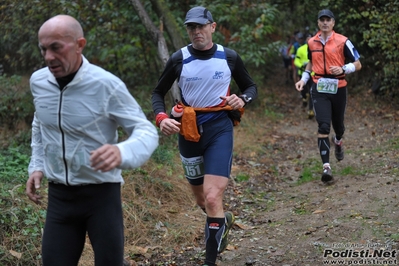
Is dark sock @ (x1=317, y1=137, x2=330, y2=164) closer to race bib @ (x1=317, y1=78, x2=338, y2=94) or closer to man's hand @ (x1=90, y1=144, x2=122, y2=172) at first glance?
race bib @ (x1=317, y1=78, x2=338, y2=94)

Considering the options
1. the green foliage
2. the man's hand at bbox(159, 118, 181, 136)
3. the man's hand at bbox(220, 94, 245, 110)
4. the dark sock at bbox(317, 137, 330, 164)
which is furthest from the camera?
the green foliage

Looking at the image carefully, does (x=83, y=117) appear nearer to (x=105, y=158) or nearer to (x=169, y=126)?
(x=105, y=158)

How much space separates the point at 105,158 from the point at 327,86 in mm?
5702

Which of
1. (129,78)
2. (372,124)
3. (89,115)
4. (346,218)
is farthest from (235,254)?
(129,78)

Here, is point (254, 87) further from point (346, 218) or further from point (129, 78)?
point (129, 78)

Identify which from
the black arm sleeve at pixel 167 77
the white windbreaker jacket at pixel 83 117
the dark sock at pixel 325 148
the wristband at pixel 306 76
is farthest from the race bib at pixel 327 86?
the white windbreaker jacket at pixel 83 117

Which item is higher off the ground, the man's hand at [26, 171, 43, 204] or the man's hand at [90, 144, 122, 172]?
the man's hand at [90, 144, 122, 172]

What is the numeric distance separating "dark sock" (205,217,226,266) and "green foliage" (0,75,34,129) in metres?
7.74

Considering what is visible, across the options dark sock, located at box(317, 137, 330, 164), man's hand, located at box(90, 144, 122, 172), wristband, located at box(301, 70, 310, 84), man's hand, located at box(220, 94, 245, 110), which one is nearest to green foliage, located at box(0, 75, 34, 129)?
wristband, located at box(301, 70, 310, 84)

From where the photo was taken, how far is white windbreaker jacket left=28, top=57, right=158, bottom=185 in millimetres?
3373

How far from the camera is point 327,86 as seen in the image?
8141 millimetres

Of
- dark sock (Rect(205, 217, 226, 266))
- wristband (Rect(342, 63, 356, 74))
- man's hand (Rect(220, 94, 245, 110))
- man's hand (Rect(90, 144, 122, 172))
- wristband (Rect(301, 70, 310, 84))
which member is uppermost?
man's hand (Rect(90, 144, 122, 172))

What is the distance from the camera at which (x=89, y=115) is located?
3.38 m

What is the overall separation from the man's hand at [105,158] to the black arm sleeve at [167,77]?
2320 mm
